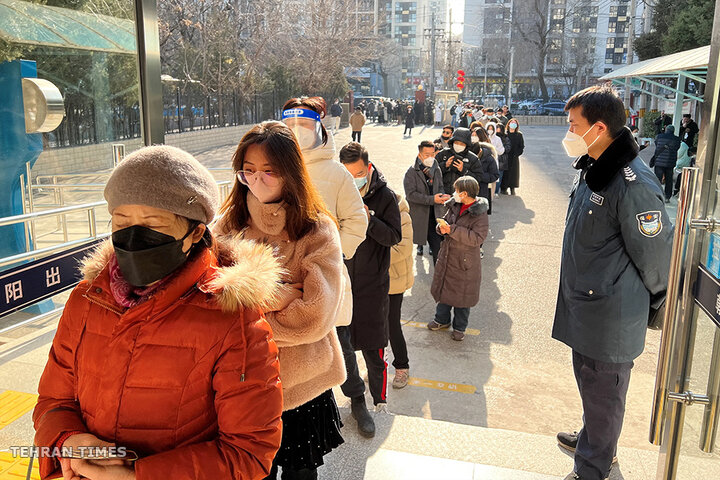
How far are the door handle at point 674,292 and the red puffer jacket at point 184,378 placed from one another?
5.45ft

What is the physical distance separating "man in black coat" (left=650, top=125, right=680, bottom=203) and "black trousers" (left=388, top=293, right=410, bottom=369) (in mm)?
10260

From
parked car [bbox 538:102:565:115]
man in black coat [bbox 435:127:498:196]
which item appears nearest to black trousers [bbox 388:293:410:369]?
man in black coat [bbox 435:127:498:196]

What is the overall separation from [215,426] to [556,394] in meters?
4.02

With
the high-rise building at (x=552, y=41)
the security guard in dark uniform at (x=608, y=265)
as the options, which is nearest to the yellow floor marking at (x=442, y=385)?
the security guard in dark uniform at (x=608, y=265)

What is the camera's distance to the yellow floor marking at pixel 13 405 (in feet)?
11.9

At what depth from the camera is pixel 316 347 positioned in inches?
90.0

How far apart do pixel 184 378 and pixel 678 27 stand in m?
23.8

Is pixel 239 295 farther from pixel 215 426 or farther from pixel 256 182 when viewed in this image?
pixel 256 182

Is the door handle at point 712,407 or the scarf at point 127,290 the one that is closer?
the scarf at point 127,290

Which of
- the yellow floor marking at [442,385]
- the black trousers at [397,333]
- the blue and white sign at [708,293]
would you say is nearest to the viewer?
the blue and white sign at [708,293]

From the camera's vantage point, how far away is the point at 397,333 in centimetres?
485

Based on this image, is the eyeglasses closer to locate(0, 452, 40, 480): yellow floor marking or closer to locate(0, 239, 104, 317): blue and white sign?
locate(0, 239, 104, 317): blue and white sign

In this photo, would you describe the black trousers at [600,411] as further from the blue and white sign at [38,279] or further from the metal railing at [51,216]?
the metal railing at [51,216]

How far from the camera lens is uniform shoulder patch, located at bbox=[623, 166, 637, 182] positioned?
2922 mm
